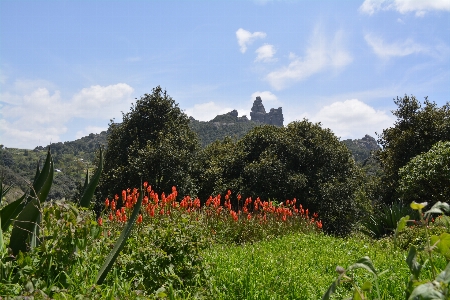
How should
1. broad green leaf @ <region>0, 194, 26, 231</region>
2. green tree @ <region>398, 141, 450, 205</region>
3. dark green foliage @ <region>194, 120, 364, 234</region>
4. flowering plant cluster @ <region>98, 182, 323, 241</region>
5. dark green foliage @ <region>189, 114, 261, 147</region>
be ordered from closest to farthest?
broad green leaf @ <region>0, 194, 26, 231</region>
flowering plant cluster @ <region>98, 182, 323, 241</region>
green tree @ <region>398, 141, 450, 205</region>
dark green foliage @ <region>194, 120, 364, 234</region>
dark green foliage @ <region>189, 114, 261, 147</region>

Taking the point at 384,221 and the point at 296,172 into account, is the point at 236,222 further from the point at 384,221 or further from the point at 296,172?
the point at 296,172

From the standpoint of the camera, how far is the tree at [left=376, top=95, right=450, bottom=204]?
18.3m

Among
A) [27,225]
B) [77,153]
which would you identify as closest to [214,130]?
[77,153]

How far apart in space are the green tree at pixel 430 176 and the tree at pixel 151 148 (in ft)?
32.6

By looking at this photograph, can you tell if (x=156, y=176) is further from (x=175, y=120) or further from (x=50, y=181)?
(x=50, y=181)

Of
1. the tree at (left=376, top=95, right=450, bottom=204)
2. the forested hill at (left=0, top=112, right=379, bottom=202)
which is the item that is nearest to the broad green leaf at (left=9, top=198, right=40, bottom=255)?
the tree at (left=376, top=95, right=450, bottom=204)

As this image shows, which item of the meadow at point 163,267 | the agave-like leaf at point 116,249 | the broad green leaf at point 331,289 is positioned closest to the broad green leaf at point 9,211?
the meadow at point 163,267

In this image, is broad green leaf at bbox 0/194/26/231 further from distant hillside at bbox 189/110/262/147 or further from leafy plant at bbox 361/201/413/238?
distant hillside at bbox 189/110/262/147

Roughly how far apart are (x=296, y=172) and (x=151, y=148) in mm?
7308

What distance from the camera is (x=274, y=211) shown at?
916 cm

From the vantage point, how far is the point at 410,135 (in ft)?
61.1

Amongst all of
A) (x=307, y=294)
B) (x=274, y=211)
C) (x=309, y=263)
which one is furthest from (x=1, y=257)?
(x=274, y=211)

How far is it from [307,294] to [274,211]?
5.34 meters

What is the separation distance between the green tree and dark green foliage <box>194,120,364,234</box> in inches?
113
